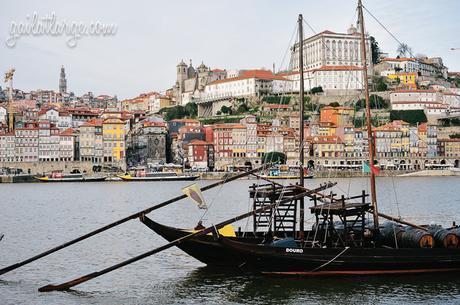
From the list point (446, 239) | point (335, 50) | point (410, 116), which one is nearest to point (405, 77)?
point (335, 50)

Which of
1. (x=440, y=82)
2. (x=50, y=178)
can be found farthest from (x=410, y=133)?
(x=50, y=178)

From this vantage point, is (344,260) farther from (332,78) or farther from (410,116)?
(332,78)

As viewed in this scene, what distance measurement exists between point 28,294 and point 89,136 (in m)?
79.2

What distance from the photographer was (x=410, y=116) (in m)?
105

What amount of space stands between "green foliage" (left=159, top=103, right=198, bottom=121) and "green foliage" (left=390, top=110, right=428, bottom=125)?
35724 millimetres

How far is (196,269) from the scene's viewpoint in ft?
60.5

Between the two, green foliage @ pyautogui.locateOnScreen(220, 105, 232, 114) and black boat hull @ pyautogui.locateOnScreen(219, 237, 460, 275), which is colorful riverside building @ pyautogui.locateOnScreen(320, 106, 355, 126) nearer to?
→ green foliage @ pyautogui.locateOnScreen(220, 105, 232, 114)

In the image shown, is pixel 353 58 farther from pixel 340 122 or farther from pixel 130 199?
pixel 130 199

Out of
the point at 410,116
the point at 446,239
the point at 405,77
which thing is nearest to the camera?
the point at 446,239

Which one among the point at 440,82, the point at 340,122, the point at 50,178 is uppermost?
the point at 440,82

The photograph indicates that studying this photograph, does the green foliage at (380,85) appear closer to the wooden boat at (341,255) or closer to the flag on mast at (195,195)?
the wooden boat at (341,255)

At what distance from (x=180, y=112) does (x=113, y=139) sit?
94.5 feet

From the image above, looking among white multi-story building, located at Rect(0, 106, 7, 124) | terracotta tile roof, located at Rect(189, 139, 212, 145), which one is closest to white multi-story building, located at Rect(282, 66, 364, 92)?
terracotta tile roof, located at Rect(189, 139, 212, 145)

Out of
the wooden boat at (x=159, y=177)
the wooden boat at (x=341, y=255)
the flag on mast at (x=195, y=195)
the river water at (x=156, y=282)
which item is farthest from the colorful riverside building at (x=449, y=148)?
the flag on mast at (x=195, y=195)
